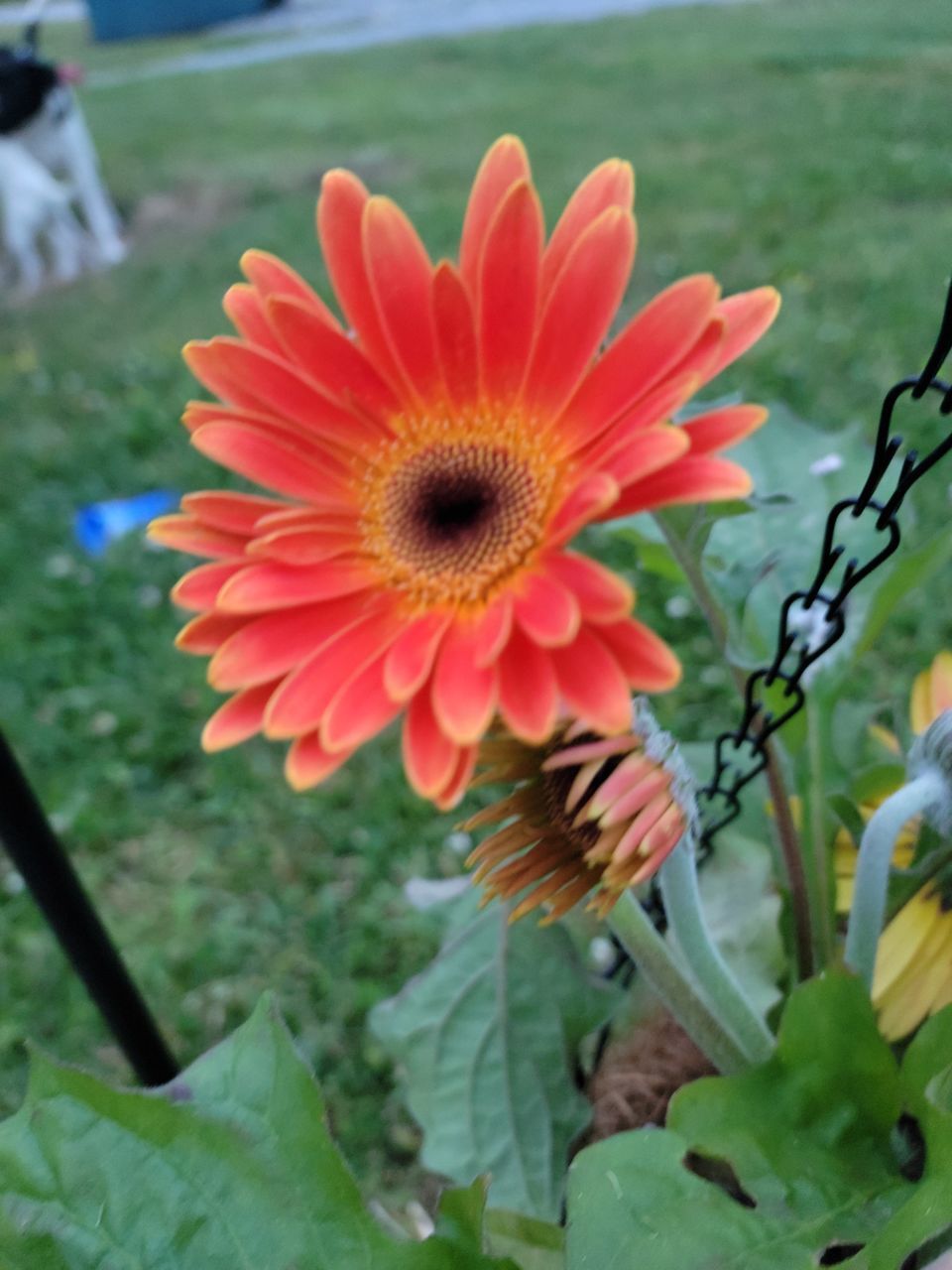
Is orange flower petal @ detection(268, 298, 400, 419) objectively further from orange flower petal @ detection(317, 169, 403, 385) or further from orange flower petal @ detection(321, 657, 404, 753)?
orange flower petal @ detection(321, 657, 404, 753)

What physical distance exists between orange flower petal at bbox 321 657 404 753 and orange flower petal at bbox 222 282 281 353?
138mm

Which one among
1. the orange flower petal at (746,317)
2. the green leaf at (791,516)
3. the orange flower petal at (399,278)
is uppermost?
the orange flower petal at (399,278)

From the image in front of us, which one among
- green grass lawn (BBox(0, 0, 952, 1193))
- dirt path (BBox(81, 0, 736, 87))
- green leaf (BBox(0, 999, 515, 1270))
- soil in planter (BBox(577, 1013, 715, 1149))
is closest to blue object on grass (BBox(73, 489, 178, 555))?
green grass lawn (BBox(0, 0, 952, 1193))

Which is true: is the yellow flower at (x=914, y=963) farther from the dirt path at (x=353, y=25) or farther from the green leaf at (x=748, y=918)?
the dirt path at (x=353, y=25)

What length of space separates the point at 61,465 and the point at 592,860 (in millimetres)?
2159

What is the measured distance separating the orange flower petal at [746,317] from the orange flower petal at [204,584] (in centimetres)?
18

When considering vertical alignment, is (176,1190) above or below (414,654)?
below

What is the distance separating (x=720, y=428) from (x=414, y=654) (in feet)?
0.40

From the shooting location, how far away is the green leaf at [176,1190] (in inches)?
19.6

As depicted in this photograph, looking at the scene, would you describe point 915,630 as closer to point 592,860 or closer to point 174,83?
point 592,860

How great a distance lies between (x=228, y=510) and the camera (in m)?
0.41

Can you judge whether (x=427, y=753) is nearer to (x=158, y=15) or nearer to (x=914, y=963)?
(x=914, y=963)

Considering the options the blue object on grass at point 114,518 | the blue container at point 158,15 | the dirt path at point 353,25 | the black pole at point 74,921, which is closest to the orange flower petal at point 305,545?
the black pole at point 74,921

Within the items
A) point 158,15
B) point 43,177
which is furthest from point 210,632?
point 158,15
